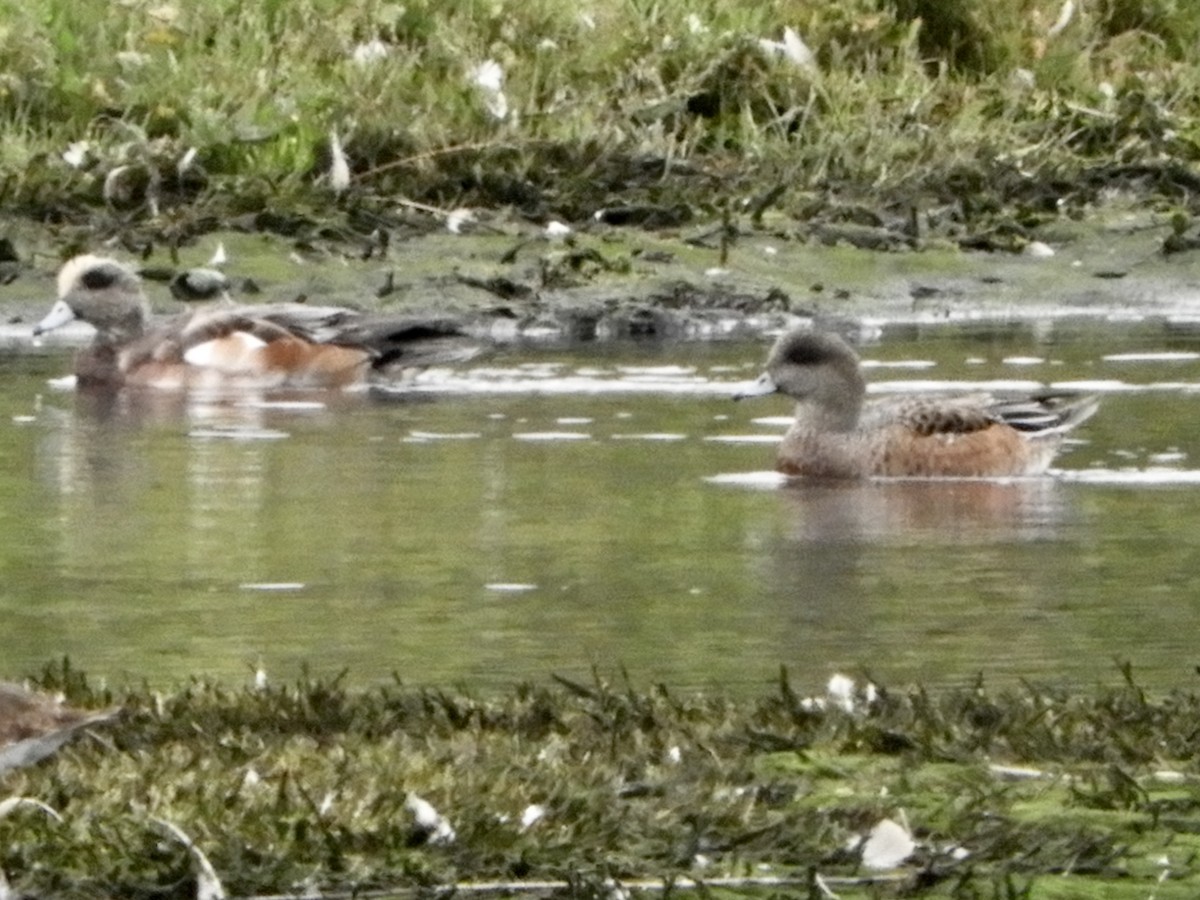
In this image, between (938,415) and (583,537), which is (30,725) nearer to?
(583,537)

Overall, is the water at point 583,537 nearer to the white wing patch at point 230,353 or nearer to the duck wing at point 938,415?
the duck wing at point 938,415

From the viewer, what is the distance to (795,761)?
6.23 meters

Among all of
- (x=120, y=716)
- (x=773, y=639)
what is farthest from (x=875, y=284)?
(x=120, y=716)

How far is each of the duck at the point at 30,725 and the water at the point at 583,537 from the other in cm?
118

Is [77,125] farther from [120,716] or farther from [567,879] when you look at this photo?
[567,879]

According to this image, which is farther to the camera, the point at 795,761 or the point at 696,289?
the point at 696,289

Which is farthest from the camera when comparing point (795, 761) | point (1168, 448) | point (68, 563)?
point (1168, 448)

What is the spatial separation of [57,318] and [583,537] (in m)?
5.91

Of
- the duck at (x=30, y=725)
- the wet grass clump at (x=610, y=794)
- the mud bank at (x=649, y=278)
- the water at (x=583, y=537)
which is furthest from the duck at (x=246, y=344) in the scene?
the duck at (x=30, y=725)

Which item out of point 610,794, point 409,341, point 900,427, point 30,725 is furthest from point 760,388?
point 610,794

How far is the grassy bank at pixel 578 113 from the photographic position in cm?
1728

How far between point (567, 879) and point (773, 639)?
2881 mm

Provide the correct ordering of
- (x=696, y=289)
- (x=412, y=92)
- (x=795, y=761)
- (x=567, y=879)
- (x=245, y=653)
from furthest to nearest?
(x=412, y=92), (x=696, y=289), (x=245, y=653), (x=795, y=761), (x=567, y=879)

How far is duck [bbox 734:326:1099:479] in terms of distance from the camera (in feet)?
40.3
